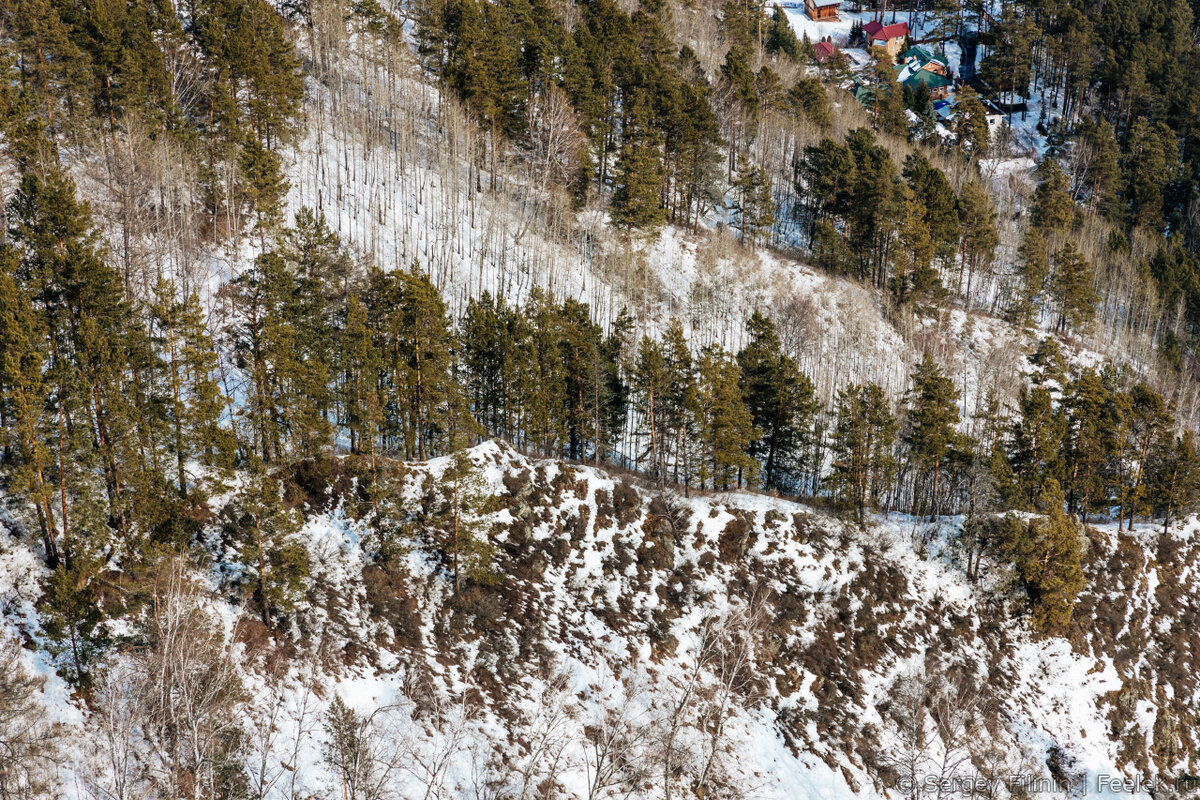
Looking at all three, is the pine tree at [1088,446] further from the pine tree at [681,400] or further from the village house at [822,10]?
the village house at [822,10]

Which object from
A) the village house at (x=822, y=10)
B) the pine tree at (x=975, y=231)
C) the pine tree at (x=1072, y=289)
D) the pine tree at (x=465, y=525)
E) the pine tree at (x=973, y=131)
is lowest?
the pine tree at (x=465, y=525)

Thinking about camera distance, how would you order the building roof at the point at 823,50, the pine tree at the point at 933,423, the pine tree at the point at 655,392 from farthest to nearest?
the building roof at the point at 823,50 → the pine tree at the point at 933,423 → the pine tree at the point at 655,392

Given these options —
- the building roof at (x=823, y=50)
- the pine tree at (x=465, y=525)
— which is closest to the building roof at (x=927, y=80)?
the building roof at (x=823, y=50)

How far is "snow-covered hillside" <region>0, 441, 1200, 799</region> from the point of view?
24.8 metres

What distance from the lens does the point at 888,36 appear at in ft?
386

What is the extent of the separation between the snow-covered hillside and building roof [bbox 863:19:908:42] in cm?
9663

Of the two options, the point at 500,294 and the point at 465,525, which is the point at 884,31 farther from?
the point at 465,525

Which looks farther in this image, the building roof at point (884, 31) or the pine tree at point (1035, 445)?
the building roof at point (884, 31)

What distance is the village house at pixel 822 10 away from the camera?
129000 millimetres

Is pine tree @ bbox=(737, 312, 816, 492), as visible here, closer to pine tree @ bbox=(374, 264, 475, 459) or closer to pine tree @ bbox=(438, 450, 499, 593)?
pine tree @ bbox=(374, 264, 475, 459)

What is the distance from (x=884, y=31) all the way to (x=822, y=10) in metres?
15.8

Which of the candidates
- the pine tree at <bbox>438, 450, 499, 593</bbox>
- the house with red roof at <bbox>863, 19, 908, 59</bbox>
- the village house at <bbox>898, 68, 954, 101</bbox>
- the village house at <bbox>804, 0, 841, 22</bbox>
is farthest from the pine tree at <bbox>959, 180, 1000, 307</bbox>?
the village house at <bbox>804, 0, 841, 22</bbox>

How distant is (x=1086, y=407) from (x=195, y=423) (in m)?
46.5

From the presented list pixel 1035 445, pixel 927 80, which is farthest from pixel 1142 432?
pixel 927 80
